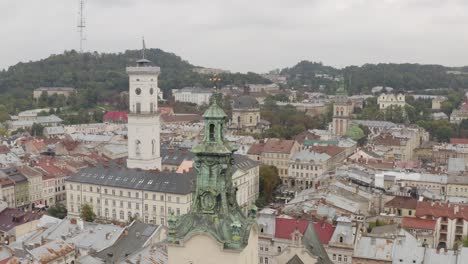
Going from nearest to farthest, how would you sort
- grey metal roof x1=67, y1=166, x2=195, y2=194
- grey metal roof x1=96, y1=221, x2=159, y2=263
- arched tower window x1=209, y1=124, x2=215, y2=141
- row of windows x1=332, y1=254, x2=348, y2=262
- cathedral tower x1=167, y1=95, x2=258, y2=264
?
1. cathedral tower x1=167, y1=95, x2=258, y2=264
2. arched tower window x1=209, y1=124, x2=215, y2=141
3. grey metal roof x1=96, y1=221, x2=159, y2=263
4. row of windows x1=332, y1=254, x2=348, y2=262
5. grey metal roof x1=67, y1=166, x2=195, y2=194

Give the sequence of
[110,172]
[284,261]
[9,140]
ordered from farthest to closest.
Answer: [9,140], [110,172], [284,261]

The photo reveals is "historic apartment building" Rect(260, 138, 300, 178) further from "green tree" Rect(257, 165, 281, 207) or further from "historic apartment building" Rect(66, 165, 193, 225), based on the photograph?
"historic apartment building" Rect(66, 165, 193, 225)

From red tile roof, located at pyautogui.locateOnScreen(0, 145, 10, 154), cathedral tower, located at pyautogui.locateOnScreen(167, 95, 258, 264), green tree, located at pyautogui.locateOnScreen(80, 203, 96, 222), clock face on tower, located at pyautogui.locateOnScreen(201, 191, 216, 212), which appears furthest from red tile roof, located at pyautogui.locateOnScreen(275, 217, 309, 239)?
red tile roof, located at pyautogui.locateOnScreen(0, 145, 10, 154)

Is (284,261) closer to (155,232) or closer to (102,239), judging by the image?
(155,232)

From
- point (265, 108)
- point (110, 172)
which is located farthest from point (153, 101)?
point (265, 108)

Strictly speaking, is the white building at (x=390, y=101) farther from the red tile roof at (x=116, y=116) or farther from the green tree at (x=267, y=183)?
the green tree at (x=267, y=183)

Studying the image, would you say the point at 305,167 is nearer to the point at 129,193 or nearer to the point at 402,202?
the point at 402,202
